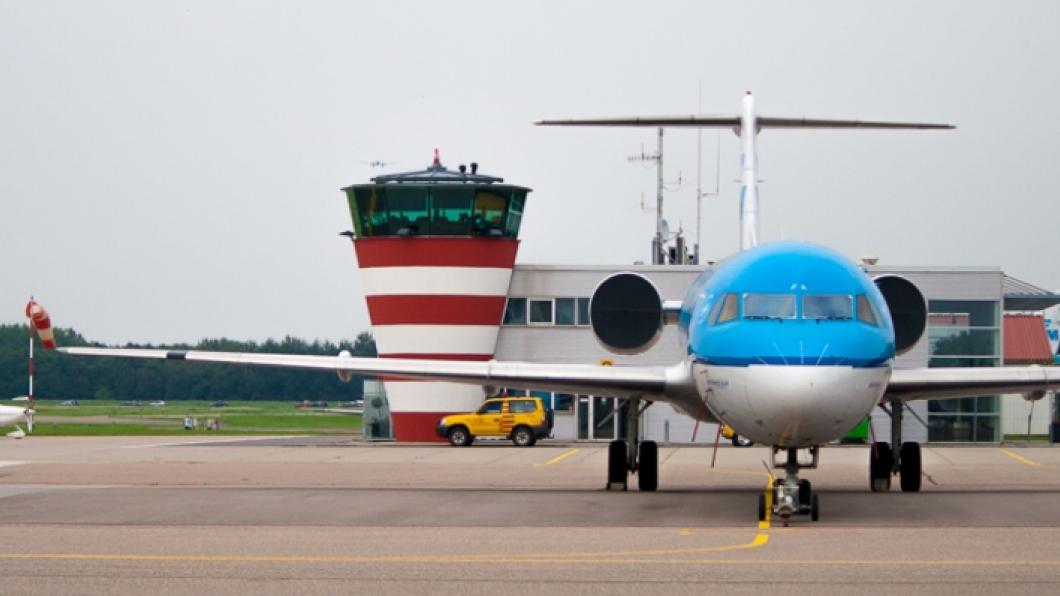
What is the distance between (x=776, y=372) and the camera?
56.6 ft

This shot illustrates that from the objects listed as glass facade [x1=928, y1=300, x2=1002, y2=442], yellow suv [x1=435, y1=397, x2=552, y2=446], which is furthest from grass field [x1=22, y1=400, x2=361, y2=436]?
glass facade [x1=928, y1=300, x2=1002, y2=442]

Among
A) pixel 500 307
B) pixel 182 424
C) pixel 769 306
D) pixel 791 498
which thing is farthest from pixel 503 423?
pixel 182 424

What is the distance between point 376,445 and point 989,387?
26.0 metres

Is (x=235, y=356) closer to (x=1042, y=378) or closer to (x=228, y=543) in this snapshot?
(x=228, y=543)

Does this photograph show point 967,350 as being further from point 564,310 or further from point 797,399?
point 797,399

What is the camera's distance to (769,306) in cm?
1823

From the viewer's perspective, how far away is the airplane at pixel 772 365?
17406 millimetres

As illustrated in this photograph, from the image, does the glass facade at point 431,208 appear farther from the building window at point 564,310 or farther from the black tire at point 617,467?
the black tire at point 617,467

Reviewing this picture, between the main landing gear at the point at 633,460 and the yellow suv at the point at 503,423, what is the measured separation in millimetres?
22396

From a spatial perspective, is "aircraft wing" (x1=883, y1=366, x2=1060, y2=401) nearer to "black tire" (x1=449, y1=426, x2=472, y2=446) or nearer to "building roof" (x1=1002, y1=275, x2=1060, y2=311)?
"black tire" (x1=449, y1=426, x2=472, y2=446)

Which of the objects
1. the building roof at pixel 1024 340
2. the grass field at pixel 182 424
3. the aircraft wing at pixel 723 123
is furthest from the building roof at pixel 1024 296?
the aircraft wing at pixel 723 123

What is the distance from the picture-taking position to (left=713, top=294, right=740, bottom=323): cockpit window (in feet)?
61.0

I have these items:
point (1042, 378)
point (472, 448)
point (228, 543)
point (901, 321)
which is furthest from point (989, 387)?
point (472, 448)

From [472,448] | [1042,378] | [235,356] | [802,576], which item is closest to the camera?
[802,576]
